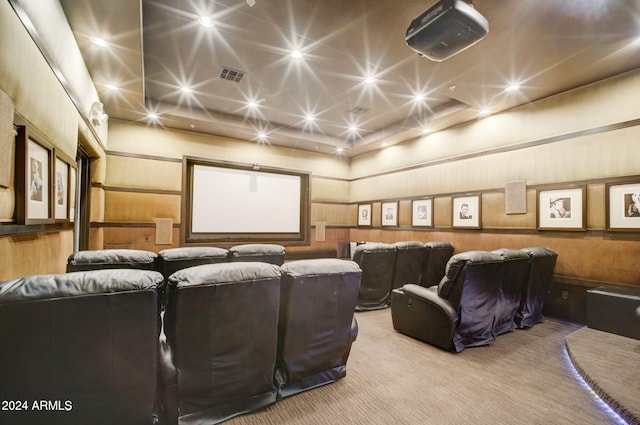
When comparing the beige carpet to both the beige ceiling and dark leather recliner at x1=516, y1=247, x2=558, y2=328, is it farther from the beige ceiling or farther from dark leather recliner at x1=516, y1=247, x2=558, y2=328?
the beige ceiling

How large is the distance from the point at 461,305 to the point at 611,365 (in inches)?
49.1

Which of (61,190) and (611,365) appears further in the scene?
(61,190)

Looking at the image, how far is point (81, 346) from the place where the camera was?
1284 millimetres

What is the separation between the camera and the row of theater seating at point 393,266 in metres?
4.12

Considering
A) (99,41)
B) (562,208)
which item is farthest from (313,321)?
(562,208)

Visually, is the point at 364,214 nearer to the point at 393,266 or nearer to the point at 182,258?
the point at 393,266

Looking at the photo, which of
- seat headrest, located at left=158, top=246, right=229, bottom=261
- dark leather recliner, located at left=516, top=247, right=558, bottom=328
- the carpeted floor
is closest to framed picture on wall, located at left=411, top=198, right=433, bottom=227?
dark leather recliner, located at left=516, top=247, right=558, bottom=328

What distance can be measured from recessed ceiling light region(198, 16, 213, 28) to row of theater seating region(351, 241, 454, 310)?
10.7ft

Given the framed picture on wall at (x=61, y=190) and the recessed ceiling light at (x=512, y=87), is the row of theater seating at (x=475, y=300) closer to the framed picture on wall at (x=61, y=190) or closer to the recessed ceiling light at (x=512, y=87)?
the recessed ceiling light at (x=512, y=87)

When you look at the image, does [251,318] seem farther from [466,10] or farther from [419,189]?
[419,189]

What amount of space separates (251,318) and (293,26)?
294cm

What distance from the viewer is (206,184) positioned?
6.40 m

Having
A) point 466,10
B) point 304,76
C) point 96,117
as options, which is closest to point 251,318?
→ point 466,10

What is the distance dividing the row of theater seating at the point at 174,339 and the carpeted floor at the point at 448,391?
193mm
